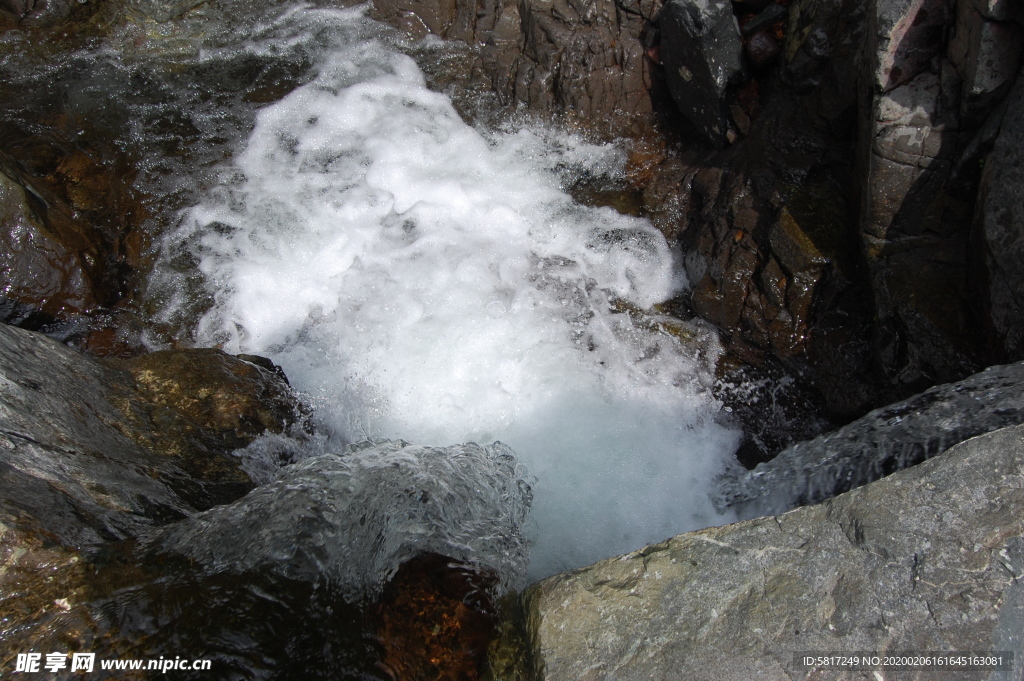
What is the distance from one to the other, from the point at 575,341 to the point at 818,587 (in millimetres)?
2380

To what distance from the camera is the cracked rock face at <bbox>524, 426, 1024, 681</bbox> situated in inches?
71.5

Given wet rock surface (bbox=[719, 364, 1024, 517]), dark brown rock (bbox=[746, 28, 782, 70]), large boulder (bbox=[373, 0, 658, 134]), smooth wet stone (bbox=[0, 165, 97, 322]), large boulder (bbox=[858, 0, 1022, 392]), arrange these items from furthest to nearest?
large boulder (bbox=[373, 0, 658, 134])
dark brown rock (bbox=[746, 28, 782, 70])
smooth wet stone (bbox=[0, 165, 97, 322])
large boulder (bbox=[858, 0, 1022, 392])
wet rock surface (bbox=[719, 364, 1024, 517])

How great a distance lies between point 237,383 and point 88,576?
1487 mm

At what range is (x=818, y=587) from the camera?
193cm

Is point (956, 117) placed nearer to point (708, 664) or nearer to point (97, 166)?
point (708, 664)

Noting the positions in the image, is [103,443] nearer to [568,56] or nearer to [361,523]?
[361,523]

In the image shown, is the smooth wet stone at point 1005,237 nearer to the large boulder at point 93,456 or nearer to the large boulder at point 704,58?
the large boulder at point 704,58

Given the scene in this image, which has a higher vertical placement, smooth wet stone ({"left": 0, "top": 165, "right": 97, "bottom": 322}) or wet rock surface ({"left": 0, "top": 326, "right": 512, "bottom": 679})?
wet rock surface ({"left": 0, "top": 326, "right": 512, "bottom": 679})

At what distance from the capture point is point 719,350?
4023 millimetres

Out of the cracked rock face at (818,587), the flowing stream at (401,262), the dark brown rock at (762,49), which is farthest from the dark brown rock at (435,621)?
the dark brown rock at (762,49)

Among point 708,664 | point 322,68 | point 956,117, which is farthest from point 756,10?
point 708,664

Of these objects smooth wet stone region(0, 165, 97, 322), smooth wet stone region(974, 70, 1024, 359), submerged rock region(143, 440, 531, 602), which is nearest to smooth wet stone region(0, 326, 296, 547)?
submerged rock region(143, 440, 531, 602)

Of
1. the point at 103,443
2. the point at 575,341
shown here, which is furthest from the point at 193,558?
the point at 575,341

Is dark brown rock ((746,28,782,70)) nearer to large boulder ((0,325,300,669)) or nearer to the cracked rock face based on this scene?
the cracked rock face
